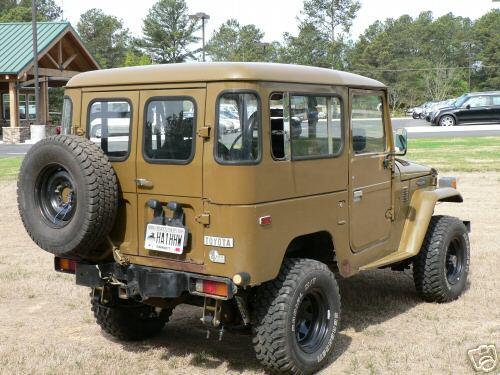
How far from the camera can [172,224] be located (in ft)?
14.5

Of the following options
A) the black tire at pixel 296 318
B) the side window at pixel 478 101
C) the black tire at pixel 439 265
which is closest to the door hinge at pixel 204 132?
the black tire at pixel 296 318

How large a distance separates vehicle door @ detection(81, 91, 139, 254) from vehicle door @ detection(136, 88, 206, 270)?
6 cm

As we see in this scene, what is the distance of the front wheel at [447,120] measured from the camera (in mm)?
35062

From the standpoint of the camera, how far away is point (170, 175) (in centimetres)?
441

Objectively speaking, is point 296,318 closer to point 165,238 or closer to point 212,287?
point 212,287

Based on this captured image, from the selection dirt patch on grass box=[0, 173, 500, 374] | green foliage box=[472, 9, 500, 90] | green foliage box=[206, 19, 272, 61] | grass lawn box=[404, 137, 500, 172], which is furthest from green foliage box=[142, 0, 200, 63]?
dirt patch on grass box=[0, 173, 500, 374]

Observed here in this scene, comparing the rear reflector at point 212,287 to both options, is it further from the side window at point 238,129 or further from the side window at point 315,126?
the side window at point 315,126

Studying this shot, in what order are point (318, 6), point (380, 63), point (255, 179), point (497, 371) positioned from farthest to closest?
point (380, 63) < point (318, 6) < point (497, 371) < point (255, 179)

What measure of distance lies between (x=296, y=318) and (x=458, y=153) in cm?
1653

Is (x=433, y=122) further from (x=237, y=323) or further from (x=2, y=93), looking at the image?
(x=237, y=323)

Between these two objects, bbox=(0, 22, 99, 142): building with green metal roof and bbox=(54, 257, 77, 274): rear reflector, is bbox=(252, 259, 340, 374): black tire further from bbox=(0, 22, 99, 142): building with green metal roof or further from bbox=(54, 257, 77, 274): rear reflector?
bbox=(0, 22, 99, 142): building with green metal roof

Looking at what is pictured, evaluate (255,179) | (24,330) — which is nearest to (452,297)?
(255,179)

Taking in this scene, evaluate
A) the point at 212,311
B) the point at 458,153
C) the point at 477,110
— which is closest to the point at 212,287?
the point at 212,311

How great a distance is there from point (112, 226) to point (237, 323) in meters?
1.10
